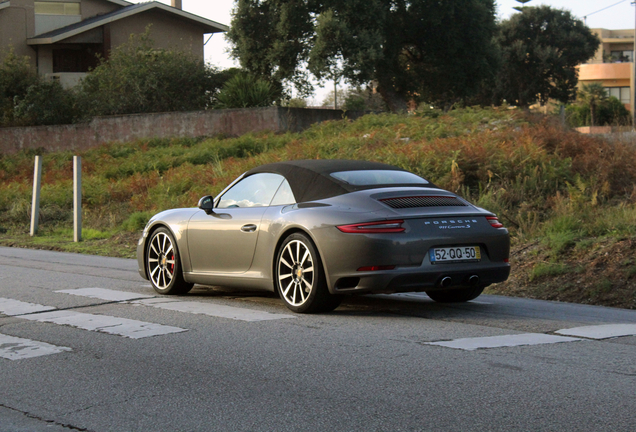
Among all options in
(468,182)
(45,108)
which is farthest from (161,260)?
(45,108)

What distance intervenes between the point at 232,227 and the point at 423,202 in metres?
1.99

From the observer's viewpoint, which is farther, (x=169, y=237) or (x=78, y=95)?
(x=78, y=95)

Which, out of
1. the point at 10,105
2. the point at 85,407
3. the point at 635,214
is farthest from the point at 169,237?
the point at 10,105

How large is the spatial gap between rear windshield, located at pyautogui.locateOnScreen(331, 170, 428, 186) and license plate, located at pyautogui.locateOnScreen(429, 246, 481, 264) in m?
1.03

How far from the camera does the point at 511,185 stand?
14.4m

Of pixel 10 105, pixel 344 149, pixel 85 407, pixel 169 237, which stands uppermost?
pixel 10 105

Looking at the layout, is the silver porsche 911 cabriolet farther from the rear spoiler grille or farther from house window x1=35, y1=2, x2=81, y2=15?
house window x1=35, y1=2, x2=81, y2=15

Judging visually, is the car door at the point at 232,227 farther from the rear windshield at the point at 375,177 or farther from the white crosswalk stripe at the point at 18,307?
the white crosswalk stripe at the point at 18,307

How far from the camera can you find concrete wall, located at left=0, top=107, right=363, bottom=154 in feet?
91.8

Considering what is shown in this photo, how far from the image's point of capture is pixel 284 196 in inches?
307

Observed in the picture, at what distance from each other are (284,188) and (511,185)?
757cm

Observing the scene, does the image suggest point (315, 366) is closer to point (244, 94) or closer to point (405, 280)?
point (405, 280)

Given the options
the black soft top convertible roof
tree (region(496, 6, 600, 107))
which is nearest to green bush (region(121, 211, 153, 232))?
the black soft top convertible roof

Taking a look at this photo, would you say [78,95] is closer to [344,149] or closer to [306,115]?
[306,115]
